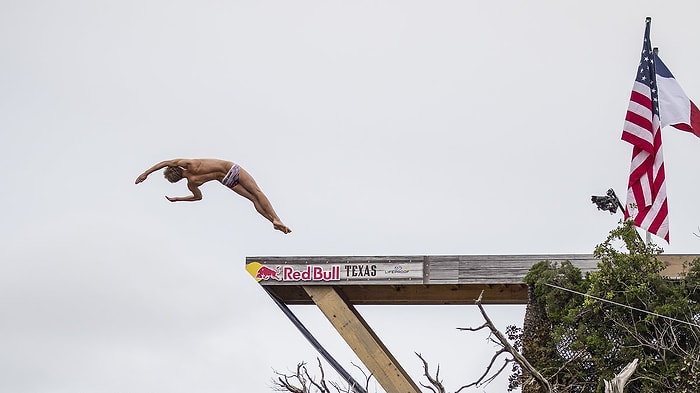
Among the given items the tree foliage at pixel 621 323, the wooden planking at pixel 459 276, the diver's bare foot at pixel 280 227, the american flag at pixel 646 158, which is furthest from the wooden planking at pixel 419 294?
the diver's bare foot at pixel 280 227

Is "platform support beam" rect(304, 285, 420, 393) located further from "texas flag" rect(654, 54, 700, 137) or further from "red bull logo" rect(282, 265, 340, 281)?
"texas flag" rect(654, 54, 700, 137)

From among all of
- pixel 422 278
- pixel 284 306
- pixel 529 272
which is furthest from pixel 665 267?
pixel 284 306

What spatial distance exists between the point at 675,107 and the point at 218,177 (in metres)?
6.95

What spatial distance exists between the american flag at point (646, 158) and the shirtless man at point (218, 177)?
537 cm

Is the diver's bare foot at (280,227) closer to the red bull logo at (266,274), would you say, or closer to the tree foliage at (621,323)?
the red bull logo at (266,274)

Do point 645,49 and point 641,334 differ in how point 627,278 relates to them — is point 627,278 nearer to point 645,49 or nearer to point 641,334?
point 641,334

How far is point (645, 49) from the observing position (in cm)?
1877

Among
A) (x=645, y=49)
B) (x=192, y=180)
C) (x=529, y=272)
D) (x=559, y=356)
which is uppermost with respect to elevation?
(x=645, y=49)

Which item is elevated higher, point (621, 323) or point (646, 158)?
point (646, 158)

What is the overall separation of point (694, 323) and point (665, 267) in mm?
878

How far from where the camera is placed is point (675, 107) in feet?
60.1

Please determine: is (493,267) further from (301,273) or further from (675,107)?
(675,107)

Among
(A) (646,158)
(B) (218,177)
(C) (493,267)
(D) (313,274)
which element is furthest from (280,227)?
(A) (646,158)

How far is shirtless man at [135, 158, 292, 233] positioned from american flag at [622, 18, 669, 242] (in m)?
5.37
